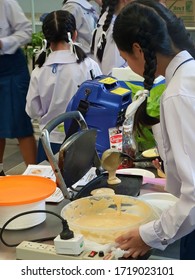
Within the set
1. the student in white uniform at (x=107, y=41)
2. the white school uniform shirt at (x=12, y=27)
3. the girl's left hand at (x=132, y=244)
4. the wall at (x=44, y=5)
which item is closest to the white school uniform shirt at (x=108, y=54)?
the student in white uniform at (x=107, y=41)

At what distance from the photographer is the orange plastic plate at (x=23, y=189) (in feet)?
4.30

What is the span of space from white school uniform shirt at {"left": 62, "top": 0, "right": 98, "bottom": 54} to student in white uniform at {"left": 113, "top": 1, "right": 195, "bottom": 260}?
80.9 inches

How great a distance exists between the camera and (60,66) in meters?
2.53

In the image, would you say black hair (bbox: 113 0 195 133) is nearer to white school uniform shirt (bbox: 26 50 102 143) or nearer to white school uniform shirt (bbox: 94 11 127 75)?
white school uniform shirt (bbox: 26 50 102 143)

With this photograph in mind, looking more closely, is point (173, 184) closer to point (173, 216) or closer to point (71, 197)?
point (173, 216)

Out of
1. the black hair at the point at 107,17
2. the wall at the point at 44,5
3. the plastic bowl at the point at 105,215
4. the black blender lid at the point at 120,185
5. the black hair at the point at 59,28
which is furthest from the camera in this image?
the wall at the point at 44,5

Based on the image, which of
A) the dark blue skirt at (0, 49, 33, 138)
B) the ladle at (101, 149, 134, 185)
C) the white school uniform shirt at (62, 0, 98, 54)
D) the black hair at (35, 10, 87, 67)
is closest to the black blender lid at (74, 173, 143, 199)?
the ladle at (101, 149, 134, 185)

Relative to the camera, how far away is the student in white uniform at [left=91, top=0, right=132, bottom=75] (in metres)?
2.80

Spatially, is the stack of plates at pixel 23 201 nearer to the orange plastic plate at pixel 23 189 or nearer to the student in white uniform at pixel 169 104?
the orange plastic plate at pixel 23 189

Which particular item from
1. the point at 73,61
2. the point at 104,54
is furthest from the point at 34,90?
the point at 104,54

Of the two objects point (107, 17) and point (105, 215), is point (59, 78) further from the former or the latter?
point (105, 215)

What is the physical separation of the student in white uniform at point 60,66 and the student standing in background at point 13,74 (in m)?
0.53
